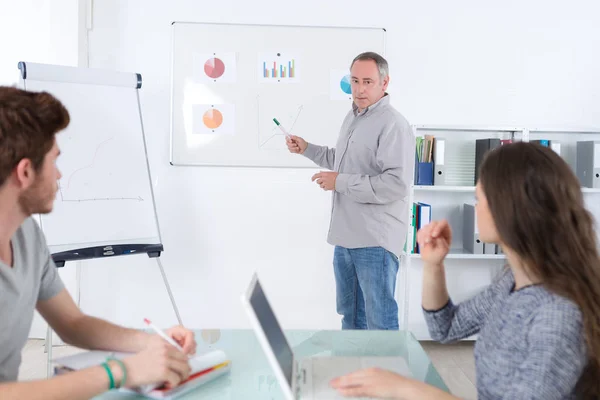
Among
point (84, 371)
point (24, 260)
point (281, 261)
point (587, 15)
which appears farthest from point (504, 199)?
point (587, 15)

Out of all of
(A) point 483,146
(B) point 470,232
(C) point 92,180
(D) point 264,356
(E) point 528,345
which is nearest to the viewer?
(E) point 528,345

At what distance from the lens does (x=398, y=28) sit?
11.8ft

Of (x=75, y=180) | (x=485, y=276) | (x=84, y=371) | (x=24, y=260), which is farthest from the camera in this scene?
(x=485, y=276)

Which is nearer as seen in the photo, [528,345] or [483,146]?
[528,345]

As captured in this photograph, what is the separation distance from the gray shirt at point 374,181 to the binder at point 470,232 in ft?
2.93

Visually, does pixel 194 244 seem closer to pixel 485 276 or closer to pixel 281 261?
pixel 281 261

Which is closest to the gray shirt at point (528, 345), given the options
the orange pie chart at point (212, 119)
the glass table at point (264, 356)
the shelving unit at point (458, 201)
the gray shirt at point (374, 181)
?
the glass table at point (264, 356)

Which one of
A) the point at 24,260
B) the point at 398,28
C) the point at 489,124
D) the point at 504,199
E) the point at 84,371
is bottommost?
the point at 84,371

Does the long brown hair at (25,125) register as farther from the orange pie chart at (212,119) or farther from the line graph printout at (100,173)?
the orange pie chart at (212,119)

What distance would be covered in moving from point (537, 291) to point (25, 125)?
1.02 m

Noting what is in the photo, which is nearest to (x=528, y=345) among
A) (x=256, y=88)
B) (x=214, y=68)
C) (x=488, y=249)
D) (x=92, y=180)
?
(x=92, y=180)

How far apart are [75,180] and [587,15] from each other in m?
3.03

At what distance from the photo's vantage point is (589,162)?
11.5 feet

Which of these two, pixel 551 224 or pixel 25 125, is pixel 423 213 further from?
pixel 25 125
